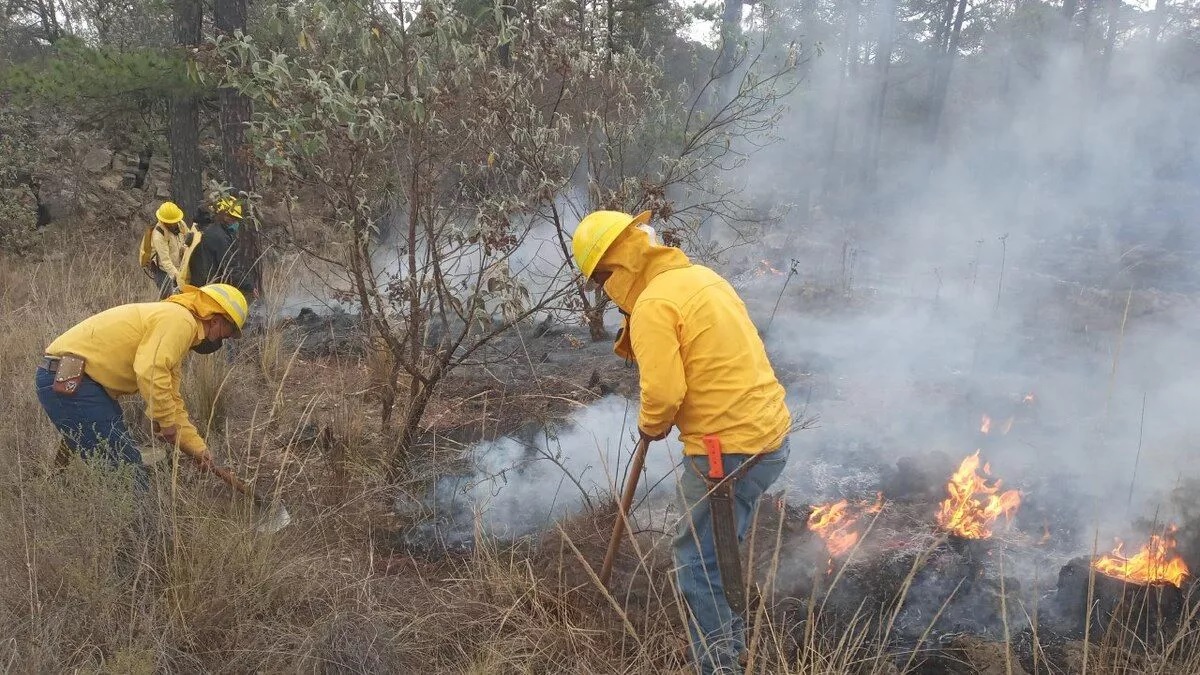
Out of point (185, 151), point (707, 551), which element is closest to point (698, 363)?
point (707, 551)

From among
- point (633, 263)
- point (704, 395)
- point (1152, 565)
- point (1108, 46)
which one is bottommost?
point (1152, 565)

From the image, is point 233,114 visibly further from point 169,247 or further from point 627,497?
point 627,497

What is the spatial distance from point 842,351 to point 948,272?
749 centimetres

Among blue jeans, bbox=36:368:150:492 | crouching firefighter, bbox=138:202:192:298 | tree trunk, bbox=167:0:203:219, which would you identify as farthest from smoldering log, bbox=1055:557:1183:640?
tree trunk, bbox=167:0:203:219

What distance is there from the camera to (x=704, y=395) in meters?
2.93

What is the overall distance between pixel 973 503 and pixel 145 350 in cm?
488

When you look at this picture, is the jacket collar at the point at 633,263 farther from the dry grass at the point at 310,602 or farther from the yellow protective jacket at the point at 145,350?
the yellow protective jacket at the point at 145,350

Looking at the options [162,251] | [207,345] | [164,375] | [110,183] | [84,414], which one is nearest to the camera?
[164,375]

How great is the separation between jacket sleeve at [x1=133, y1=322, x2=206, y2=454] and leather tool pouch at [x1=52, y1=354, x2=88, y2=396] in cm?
25

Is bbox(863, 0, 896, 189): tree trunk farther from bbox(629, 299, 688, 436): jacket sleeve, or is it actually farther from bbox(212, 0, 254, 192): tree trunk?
bbox(629, 299, 688, 436): jacket sleeve

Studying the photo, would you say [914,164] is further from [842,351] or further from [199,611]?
[199,611]

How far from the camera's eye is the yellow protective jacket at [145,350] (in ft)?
11.7

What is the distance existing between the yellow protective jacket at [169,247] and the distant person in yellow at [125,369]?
3.11 metres

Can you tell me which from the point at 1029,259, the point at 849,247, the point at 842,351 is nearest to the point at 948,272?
the point at 1029,259
